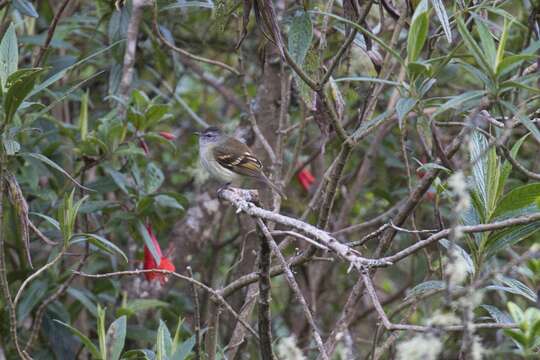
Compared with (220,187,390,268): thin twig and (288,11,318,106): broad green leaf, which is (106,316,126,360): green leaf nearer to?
(220,187,390,268): thin twig

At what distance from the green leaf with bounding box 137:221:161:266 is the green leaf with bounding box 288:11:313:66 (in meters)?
1.50

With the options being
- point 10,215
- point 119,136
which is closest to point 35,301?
point 10,215

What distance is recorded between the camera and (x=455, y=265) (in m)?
1.82

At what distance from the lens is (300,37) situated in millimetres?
3381

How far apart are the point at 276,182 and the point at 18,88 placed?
77.8 inches

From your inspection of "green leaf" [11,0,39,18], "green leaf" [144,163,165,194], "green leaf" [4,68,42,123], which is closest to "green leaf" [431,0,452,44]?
"green leaf" [4,68,42,123]

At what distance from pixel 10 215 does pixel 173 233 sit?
1.62m

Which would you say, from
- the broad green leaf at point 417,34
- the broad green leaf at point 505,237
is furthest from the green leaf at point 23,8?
the broad green leaf at point 505,237

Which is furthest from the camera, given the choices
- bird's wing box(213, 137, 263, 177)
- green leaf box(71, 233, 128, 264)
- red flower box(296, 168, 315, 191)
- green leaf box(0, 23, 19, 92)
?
red flower box(296, 168, 315, 191)

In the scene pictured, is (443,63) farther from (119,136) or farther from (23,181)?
(23,181)

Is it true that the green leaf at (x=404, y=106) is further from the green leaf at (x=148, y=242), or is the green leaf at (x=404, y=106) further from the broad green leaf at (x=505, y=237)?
the green leaf at (x=148, y=242)

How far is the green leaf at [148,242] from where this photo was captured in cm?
432

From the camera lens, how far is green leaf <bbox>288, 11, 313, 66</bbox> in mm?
3322

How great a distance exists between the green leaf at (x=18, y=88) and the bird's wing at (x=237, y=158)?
2485mm
